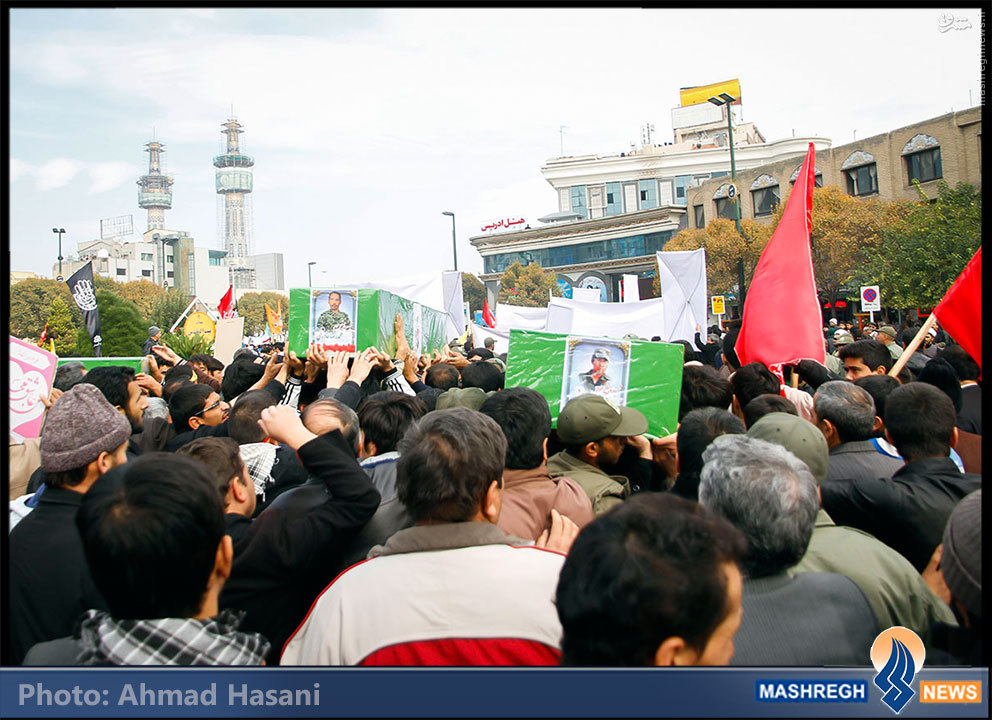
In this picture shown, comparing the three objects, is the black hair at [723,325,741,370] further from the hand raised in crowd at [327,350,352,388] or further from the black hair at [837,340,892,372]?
the hand raised in crowd at [327,350,352,388]

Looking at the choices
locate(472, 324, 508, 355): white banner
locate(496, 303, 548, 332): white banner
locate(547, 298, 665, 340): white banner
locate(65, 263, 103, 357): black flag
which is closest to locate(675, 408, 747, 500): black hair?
locate(547, 298, 665, 340): white banner

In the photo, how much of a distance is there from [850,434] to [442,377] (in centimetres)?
377

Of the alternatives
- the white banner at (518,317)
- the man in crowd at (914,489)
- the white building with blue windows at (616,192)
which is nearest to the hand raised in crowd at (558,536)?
the man in crowd at (914,489)

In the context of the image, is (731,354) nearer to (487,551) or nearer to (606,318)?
(606,318)

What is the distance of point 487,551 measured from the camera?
2.17 metres

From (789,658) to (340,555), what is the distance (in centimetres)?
150

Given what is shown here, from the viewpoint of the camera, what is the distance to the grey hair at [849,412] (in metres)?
3.84

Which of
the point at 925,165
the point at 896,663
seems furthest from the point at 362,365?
the point at 925,165

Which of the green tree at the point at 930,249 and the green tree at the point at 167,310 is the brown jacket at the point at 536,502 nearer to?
the green tree at the point at 930,249

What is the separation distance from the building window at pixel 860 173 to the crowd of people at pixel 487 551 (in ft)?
148

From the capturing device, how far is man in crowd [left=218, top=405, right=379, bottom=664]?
250 cm

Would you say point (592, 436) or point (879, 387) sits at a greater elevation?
point (879, 387)

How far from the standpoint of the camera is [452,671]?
192cm

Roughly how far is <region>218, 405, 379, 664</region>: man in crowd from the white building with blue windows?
7925 cm
